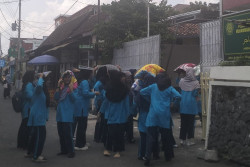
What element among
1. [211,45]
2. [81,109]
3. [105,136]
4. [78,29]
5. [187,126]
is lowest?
[105,136]

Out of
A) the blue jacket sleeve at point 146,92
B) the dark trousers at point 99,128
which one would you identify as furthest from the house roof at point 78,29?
the blue jacket sleeve at point 146,92

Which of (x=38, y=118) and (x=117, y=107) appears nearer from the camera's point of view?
(x=38, y=118)

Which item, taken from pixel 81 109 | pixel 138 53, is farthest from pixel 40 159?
pixel 138 53

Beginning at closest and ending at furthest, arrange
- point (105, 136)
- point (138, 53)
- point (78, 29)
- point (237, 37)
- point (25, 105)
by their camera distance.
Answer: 1. point (25, 105)
2. point (237, 37)
3. point (105, 136)
4. point (138, 53)
5. point (78, 29)

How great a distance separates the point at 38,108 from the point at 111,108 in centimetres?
138

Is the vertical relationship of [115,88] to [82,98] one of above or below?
above

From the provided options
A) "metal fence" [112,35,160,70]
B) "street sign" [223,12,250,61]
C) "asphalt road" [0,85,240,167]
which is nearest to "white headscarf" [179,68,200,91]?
"street sign" [223,12,250,61]

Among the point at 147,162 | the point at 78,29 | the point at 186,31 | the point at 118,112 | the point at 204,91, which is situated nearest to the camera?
the point at 147,162

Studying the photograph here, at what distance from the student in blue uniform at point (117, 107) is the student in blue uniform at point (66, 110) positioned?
0.74 m

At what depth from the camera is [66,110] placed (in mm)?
6258

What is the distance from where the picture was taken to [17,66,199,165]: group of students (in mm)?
5758

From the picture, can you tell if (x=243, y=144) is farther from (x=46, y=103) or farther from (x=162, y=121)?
(x=46, y=103)

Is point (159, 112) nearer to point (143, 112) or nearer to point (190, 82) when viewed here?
point (143, 112)

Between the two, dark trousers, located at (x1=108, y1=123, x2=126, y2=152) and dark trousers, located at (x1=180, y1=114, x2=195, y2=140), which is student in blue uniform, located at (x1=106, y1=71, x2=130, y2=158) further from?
dark trousers, located at (x1=180, y1=114, x2=195, y2=140)
